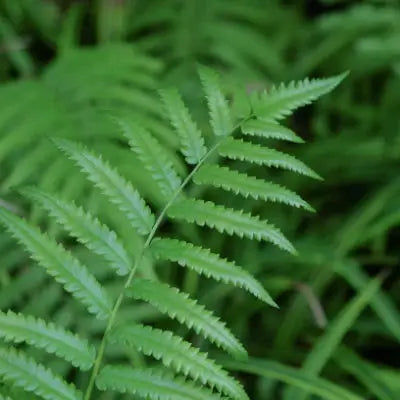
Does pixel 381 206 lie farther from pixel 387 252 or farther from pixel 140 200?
pixel 140 200

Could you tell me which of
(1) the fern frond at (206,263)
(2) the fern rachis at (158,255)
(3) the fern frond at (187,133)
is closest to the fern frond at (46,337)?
(2) the fern rachis at (158,255)

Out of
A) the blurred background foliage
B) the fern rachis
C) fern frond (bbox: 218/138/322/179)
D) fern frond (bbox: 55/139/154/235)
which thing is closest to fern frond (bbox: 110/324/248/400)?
the fern rachis

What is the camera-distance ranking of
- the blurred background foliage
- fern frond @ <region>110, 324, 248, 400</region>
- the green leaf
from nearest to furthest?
fern frond @ <region>110, 324, 248, 400</region>, the green leaf, the blurred background foliage

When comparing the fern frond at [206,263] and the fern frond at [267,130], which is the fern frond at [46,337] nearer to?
the fern frond at [206,263]

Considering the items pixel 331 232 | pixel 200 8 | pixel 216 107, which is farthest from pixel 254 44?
pixel 216 107

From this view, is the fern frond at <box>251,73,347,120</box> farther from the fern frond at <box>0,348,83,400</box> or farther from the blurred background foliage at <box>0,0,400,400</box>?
the fern frond at <box>0,348,83,400</box>

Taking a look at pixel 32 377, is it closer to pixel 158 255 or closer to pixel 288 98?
pixel 158 255

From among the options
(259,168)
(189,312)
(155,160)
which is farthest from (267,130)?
(259,168)
